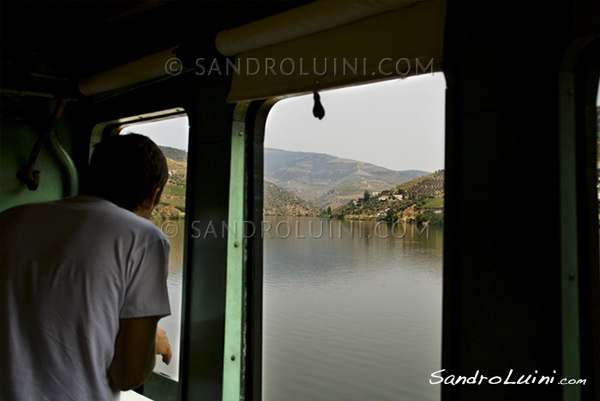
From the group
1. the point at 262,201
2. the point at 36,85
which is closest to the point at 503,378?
the point at 262,201

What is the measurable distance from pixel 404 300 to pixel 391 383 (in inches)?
17.0

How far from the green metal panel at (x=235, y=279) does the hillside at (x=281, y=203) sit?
0.58 ft

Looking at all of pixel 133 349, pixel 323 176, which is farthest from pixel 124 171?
pixel 323 176

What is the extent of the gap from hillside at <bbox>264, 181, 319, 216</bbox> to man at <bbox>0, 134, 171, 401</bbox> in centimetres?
173

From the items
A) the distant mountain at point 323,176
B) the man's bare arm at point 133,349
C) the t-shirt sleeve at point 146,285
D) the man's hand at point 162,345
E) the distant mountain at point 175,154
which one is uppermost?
the distant mountain at point 175,154

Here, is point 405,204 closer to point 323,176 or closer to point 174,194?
point 323,176

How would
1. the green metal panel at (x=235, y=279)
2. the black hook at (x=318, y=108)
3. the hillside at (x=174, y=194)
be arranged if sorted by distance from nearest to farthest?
the black hook at (x=318, y=108) < the green metal panel at (x=235, y=279) < the hillside at (x=174, y=194)

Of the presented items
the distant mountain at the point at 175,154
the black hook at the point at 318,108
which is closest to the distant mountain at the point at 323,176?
the black hook at the point at 318,108

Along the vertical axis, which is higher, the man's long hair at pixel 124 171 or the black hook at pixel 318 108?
the black hook at pixel 318 108

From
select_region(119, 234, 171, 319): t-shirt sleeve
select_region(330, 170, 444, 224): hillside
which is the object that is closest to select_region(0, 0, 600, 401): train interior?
select_region(330, 170, 444, 224): hillside

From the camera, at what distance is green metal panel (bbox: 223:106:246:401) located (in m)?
2.65

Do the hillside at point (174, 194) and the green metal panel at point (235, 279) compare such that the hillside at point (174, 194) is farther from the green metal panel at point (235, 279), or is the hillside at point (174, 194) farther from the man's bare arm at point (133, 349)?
the man's bare arm at point (133, 349)

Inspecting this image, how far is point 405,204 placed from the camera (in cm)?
232

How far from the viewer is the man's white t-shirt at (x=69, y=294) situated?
1063mm
